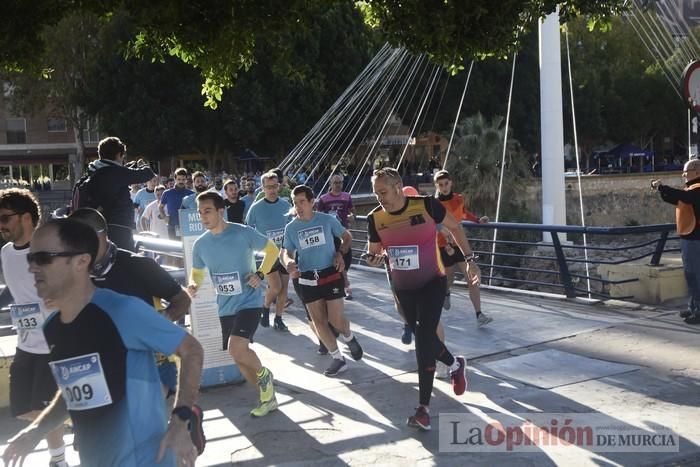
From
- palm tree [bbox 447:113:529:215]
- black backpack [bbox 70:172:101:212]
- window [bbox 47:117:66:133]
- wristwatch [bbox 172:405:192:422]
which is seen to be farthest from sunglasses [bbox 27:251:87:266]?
window [bbox 47:117:66:133]

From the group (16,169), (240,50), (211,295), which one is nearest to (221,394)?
(211,295)

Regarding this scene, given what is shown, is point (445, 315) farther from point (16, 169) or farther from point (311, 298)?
→ point (16, 169)

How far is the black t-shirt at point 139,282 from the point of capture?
4.30 m

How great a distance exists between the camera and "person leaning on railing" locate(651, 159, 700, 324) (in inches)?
352

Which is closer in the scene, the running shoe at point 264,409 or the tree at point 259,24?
the tree at point 259,24

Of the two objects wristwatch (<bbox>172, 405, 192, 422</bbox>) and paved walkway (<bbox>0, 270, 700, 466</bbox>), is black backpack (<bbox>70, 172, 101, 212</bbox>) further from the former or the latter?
wristwatch (<bbox>172, 405, 192, 422</bbox>)

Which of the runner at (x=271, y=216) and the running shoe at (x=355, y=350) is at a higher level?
the runner at (x=271, y=216)

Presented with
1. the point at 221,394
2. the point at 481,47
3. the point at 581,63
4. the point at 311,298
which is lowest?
the point at 221,394

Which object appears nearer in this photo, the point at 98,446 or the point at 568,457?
the point at 98,446

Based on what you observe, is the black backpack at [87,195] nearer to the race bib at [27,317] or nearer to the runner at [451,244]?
the race bib at [27,317]

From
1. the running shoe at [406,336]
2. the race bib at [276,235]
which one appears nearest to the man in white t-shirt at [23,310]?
the running shoe at [406,336]

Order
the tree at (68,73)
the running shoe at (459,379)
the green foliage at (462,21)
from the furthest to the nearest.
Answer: the tree at (68,73) → the running shoe at (459,379) → the green foliage at (462,21)

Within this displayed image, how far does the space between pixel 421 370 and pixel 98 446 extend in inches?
133

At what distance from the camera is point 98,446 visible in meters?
3.12
